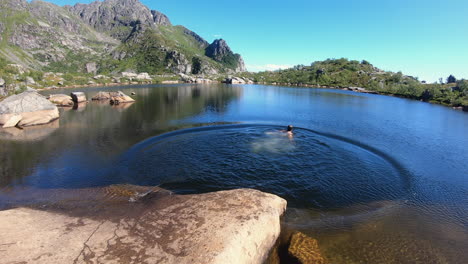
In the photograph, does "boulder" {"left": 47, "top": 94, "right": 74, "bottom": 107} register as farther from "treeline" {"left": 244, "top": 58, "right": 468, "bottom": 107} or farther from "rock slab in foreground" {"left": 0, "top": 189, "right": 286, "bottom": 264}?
"treeline" {"left": 244, "top": 58, "right": 468, "bottom": 107}

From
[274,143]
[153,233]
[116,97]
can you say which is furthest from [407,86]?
[153,233]

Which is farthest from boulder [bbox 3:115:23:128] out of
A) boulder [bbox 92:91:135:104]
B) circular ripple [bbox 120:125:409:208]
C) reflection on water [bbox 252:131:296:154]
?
reflection on water [bbox 252:131:296:154]

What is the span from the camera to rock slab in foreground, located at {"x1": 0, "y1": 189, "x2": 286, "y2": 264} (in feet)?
26.7

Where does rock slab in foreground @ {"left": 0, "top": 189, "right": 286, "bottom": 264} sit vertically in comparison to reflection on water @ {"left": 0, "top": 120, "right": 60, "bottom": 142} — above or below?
above

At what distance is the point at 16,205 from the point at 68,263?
9543mm

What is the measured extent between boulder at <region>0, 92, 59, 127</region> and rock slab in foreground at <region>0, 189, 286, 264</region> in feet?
105

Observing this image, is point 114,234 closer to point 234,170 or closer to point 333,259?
point 333,259

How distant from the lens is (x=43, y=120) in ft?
119

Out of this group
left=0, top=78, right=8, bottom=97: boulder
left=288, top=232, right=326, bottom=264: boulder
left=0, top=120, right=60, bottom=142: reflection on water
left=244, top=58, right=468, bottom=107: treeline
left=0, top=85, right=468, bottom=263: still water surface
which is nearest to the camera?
left=288, top=232, right=326, bottom=264: boulder

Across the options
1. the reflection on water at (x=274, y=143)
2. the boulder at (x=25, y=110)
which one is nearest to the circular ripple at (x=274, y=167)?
the reflection on water at (x=274, y=143)

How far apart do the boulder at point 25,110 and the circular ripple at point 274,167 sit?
22.3 metres

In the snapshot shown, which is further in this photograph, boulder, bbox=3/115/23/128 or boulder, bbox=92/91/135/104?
boulder, bbox=92/91/135/104

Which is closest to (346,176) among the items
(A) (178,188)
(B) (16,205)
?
(A) (178,188)

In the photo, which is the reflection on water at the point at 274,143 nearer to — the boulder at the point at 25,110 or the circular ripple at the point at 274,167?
the circular ripple at the point at 274,167
